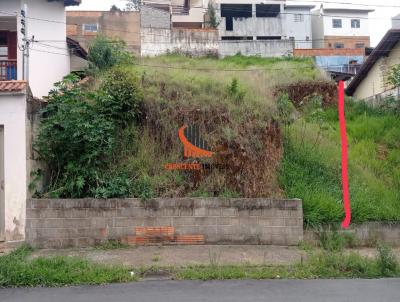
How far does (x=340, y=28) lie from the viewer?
1578 inches

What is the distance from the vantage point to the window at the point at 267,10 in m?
34.6

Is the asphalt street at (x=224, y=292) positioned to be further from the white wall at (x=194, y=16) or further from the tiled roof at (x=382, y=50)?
the white wall at (x=194, y=16)

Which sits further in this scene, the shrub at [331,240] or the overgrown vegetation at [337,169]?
the overgrown vegetation at [337,169]

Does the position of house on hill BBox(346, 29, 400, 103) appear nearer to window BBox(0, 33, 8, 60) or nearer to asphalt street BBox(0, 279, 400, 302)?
asphalt street BBox(0, 279, 400, 302)

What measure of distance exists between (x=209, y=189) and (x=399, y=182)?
168 inches

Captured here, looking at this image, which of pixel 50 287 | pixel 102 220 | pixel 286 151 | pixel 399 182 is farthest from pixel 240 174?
pixel 50 287

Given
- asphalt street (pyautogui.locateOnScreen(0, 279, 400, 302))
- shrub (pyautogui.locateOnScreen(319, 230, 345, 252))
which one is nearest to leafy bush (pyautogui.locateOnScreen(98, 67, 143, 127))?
asphalt street (pyautogui.locateOnScreen(0, 279, 400, 302))

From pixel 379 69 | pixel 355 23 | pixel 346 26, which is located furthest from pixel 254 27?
pixel 355 23

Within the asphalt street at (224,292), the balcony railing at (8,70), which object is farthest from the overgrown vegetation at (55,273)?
the balcony railing at (8,70)

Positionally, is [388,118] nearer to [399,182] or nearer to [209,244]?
[399,182]

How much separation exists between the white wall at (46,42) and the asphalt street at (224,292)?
384 inches

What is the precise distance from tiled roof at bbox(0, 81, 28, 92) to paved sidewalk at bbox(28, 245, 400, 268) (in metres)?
3.08

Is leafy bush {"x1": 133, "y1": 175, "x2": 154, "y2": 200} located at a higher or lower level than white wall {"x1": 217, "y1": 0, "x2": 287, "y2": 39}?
lower

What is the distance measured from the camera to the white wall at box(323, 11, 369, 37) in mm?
39969
